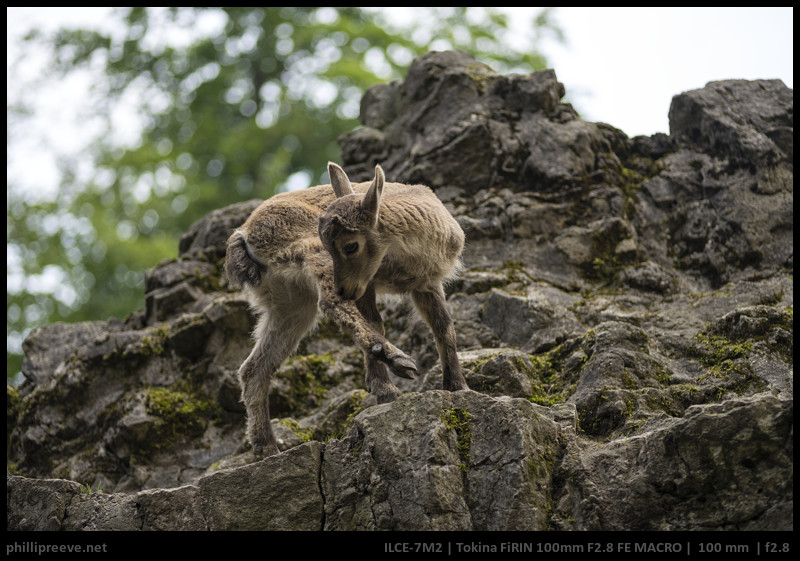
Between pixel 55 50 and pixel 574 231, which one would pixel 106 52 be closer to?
pixel 55 50

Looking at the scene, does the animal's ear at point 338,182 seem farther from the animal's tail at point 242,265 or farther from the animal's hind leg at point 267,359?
the animal's hind leg at point 267,359

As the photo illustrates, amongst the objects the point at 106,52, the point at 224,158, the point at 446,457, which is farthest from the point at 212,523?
the point at 106,52

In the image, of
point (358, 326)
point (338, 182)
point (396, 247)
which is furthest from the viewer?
point (338, 182)

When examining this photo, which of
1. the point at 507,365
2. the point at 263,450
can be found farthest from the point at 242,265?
the point at 507,365

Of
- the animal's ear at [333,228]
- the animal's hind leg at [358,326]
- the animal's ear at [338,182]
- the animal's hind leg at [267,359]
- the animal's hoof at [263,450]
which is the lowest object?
the animal's hoof at [263,450]

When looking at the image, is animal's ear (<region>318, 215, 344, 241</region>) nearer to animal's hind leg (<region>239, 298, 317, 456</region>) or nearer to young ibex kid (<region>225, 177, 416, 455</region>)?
young ibex kid (<region>225, 177, 416, 455</region>)

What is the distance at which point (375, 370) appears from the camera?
23.2ft

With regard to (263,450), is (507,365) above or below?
above

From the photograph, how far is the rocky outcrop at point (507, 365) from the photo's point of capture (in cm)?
550

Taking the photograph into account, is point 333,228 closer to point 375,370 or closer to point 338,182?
point 338,182

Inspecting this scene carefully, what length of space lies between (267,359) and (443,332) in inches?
69.6

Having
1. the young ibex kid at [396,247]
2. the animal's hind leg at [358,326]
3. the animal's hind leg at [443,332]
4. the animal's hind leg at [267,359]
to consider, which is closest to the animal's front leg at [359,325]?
the animal's hind leg at [358,326]

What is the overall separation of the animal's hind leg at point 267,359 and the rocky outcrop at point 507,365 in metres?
0.41

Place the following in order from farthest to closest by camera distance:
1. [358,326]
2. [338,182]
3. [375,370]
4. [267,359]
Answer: [267,359] → [338,182] → [375,370] → [358,326]
